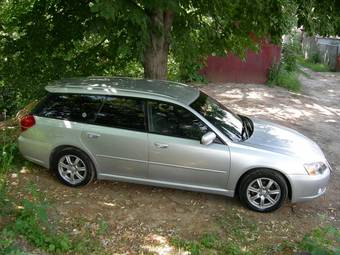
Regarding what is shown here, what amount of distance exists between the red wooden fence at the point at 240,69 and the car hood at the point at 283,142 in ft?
36.3

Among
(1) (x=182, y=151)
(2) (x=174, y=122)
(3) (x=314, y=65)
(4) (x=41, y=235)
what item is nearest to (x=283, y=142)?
(1) (x=182, y=151)

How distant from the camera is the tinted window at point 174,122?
19.3 feet

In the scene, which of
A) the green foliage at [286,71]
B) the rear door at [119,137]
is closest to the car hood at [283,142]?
the rear door at [119,137]

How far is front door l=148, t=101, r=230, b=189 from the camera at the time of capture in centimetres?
578

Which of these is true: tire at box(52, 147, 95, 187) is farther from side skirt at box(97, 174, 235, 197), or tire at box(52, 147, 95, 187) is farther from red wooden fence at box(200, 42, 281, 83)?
red wooden fence at box(200, 42, 281, 83)

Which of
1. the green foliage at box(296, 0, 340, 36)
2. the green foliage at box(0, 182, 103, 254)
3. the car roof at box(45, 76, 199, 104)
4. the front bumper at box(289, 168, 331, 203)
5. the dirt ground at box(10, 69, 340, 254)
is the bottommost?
the dirt ground at box(10, 69, 340, 254)

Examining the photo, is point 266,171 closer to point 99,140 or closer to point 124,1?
point 99,140

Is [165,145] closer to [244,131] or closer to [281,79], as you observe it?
[244,131]

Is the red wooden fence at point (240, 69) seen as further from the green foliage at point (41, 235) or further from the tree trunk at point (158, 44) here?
the green foliage at point (41, 235)

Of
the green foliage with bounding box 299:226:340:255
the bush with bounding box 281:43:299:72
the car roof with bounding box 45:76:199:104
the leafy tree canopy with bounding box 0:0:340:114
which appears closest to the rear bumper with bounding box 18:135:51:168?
the car roof with bounding box 45:76:199:104

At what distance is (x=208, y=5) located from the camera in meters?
7.68

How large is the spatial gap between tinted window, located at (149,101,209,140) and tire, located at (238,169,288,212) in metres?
0.86

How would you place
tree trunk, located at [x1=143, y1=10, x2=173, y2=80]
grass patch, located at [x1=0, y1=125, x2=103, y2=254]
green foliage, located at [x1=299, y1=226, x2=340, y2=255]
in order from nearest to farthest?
green foliage, located at [x1=299, y1=226, x2=340, y2=255] < grass patch, located at [x1=0, y1=125, x2=103, y2=254] < tree trunk, located at [x1=143, y1=10, x2=173, y2=80]

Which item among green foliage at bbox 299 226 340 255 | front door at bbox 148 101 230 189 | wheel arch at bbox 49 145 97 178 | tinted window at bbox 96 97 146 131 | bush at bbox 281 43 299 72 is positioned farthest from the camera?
bush at bbox 281 43 299 72
